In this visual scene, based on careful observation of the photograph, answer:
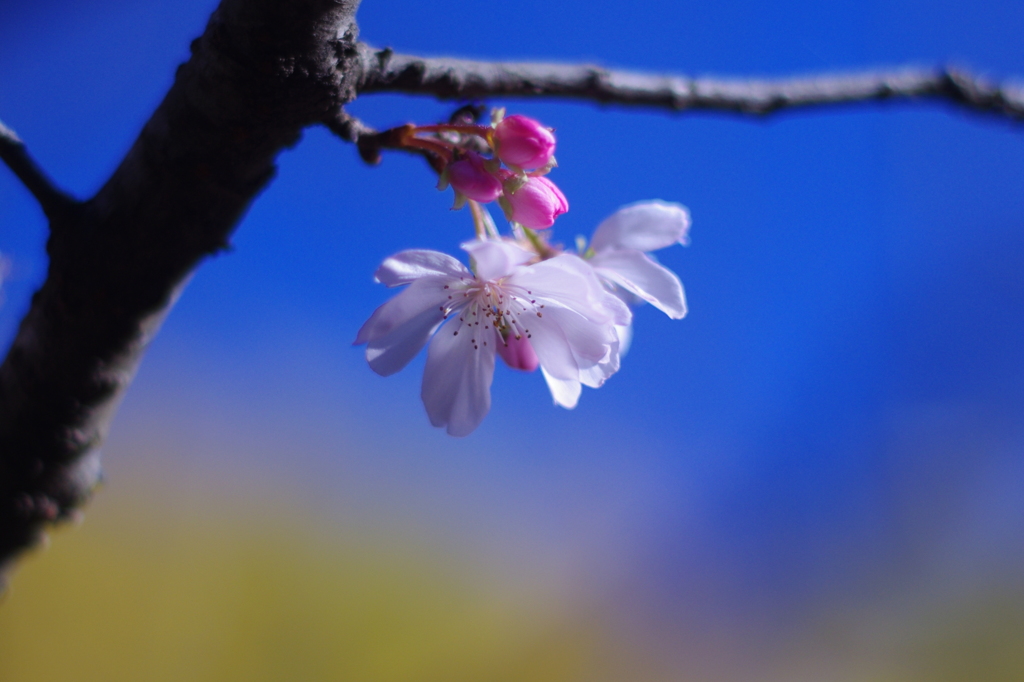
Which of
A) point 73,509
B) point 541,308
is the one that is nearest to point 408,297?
point 541,308

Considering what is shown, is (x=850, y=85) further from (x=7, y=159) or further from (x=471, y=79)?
(x=7, y=159)

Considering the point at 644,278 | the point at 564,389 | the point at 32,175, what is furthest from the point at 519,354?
the point at 32,175

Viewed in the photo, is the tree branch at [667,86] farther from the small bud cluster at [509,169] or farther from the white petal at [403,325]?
the white petal at [403,325]

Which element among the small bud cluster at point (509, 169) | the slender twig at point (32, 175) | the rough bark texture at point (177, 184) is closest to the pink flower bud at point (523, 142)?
the small bud cluster at point (509, 169)

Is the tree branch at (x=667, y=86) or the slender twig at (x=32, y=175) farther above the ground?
the tree branch at (x=667, y=86)

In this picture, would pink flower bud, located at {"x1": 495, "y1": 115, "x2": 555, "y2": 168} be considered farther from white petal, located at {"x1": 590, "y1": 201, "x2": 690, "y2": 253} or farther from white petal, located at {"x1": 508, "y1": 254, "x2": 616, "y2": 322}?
white petal, located at {"x1": 590, "y1": 201, "x2": 690, "y2": 253}

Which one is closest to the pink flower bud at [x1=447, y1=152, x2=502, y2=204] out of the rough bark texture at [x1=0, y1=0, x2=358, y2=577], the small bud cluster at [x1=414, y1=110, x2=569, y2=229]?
Answer: the small bud cluster at [x1=414, y1=110, x2=569, y2=229]

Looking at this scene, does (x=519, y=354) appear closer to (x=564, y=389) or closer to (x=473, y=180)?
(x=564, y=389)
